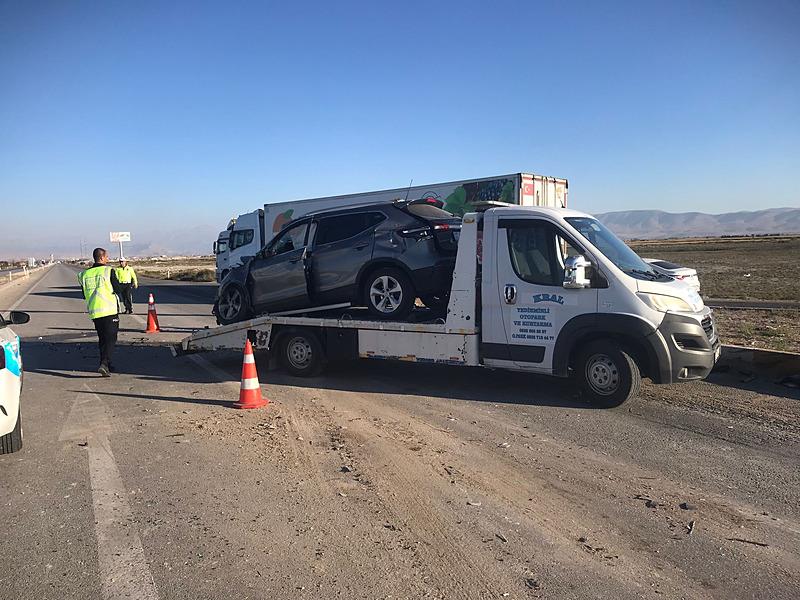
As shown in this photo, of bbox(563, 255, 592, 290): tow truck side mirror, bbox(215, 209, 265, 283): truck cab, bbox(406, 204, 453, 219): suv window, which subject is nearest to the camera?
bbox(563, 255, 592, 290): tow truck side mirror

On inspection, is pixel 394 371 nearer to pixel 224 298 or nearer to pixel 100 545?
pixel 224 298

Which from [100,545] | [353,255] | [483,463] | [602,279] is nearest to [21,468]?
[100,545]

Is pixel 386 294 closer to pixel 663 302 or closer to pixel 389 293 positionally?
pixel 389 293

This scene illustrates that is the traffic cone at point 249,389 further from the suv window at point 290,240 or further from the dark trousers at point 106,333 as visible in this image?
the dark trousers at point 106,333

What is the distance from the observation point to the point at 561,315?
696 centimetres

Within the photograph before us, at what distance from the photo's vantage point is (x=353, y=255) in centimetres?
846

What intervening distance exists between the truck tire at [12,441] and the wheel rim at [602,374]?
18.8 ft

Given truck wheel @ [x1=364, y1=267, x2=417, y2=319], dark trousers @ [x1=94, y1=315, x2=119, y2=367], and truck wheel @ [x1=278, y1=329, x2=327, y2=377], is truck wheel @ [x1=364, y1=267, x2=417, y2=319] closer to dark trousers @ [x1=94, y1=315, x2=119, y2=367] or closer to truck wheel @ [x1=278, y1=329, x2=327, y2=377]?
truck wheel @ [x1=278, y1=329, x2=327, y2=377]

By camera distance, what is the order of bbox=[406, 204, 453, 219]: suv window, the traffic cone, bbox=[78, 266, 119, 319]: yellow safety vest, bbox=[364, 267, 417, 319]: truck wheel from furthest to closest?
bbox=[78, 266, 119, 319]: yellow safety vest → bbox=[406, 204, 453, 219]: suv window → bbox=[364, 267, 417, 319]: truck wheel → the traffic cone

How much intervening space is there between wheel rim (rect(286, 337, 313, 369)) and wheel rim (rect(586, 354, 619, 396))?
386 centimetres

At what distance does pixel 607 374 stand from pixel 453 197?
1021cm

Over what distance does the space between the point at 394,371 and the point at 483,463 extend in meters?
4.23

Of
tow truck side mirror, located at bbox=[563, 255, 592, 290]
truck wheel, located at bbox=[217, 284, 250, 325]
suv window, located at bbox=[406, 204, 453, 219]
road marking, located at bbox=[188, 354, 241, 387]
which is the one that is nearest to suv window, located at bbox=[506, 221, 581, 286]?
tow truck side mirror, located at bbox=[563, 255, 592, 290]

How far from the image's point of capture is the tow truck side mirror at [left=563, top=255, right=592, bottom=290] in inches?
263
